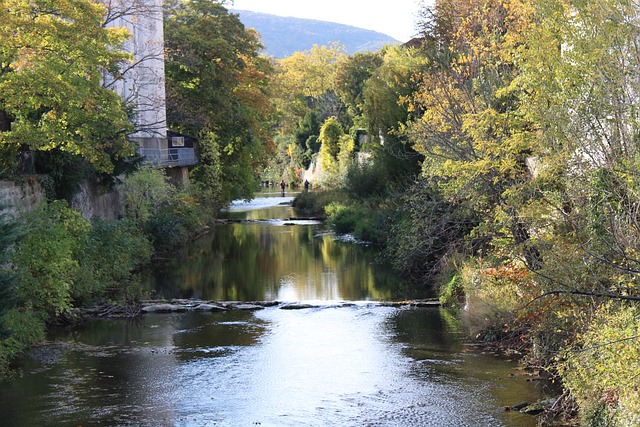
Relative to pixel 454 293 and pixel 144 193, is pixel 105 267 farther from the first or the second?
pixel 144 193

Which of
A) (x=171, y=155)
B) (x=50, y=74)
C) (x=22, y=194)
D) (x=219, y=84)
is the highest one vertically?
(x=219, y=84)

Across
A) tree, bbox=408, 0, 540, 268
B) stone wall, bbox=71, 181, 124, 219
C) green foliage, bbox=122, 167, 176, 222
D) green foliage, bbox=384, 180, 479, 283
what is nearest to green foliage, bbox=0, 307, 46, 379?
stone wall, bbox=71, 181, 124, 219

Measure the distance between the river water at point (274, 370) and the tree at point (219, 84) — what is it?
18645 millimetres

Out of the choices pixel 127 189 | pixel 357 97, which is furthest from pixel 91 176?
pixel 357 97

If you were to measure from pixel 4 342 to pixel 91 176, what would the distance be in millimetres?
14661

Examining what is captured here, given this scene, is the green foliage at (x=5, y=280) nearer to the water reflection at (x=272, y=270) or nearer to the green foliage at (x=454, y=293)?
the water reflection at (x=272, y=270)

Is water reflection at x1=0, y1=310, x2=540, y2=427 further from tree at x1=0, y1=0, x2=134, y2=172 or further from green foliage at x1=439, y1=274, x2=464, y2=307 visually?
tree at x1=0, y1=0, x2=134, y2=172

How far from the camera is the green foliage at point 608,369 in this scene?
428 inches

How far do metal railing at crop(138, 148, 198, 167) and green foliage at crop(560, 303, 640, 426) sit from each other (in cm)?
2919

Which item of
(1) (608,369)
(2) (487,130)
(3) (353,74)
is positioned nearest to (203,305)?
(2) (487,130)

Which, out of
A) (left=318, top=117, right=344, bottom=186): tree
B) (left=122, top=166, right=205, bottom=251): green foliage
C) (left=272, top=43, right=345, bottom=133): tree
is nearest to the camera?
(left=122, top=166, right=205, bottom=251): green foliage

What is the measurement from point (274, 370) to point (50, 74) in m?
7.74

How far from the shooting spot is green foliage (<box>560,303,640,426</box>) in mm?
10883

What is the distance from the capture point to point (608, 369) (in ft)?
36.6
